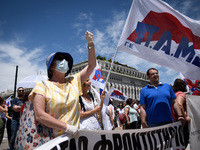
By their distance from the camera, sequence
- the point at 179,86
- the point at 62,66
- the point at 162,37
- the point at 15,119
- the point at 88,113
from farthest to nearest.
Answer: the point at 15,119
the point at 179,86
the point at 162,37
the point at 88,113
the point at 62,66

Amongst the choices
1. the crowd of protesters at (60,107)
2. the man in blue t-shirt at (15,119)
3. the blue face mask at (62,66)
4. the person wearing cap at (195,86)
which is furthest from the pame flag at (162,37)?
the man in blue t-shirt at (15,119)

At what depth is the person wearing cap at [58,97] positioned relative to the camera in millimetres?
1825

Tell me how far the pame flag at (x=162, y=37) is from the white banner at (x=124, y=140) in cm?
146

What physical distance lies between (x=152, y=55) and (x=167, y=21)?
35.8 inches

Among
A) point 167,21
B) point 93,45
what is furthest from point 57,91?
point 167,21

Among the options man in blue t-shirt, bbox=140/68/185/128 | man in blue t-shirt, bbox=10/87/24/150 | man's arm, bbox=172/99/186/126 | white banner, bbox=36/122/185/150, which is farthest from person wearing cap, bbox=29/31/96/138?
man in blue t-shirt, bbox=10/87/24/150

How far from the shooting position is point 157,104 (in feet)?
11.4

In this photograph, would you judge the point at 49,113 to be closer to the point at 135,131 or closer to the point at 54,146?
the point at 54,146

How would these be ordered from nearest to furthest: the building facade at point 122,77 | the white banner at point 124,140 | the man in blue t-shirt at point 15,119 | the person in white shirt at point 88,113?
the white banner at point 124,140 → the person in white shirt at point 88,113 → the man in blue t-shirt at point 15,119 → the building facade at point 122,77

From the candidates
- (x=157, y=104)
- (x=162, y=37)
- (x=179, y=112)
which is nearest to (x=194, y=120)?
(x=179, y=112)

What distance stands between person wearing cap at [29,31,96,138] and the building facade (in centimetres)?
6711

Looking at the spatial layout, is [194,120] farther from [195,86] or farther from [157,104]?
[195,86]

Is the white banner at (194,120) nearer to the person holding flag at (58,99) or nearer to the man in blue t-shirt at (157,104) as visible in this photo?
the man in blue t-shirt at (157,104)

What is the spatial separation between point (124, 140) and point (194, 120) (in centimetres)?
185
